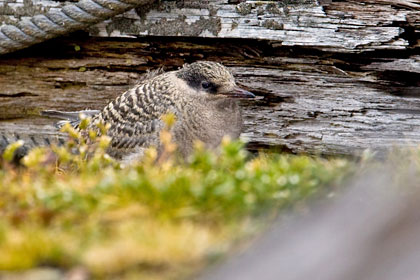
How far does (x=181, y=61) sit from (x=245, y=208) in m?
3.90

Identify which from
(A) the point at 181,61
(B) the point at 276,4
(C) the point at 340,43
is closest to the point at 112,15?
(A) the point at 181,61

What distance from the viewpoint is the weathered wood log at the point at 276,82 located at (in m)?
7.65

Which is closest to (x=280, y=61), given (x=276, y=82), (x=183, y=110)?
(x=276, y=82)

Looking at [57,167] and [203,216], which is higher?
[203,216]

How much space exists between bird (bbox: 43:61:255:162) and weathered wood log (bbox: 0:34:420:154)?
49 cm

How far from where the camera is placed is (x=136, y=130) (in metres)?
7.27

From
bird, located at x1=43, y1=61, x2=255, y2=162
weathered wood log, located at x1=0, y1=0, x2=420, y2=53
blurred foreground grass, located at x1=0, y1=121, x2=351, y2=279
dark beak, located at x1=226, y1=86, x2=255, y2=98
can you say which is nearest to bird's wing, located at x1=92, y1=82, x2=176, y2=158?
bird, located at x1=43, y1=61, x2=255, y2=162

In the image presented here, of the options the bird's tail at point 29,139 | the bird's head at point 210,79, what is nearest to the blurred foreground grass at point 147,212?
the bird's head at point 210,79

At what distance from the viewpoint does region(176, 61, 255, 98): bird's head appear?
7.23 m

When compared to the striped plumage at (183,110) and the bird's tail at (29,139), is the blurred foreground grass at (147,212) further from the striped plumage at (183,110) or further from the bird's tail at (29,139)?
the bird's tail at (29,139)

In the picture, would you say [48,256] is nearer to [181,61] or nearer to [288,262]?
[288,262]

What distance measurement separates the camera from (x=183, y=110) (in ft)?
23.8

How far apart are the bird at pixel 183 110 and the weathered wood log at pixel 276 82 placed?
0.49m

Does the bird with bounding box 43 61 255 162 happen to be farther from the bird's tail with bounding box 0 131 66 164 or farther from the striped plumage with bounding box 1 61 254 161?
the bird's tail with bounding box 0 131 66 164
